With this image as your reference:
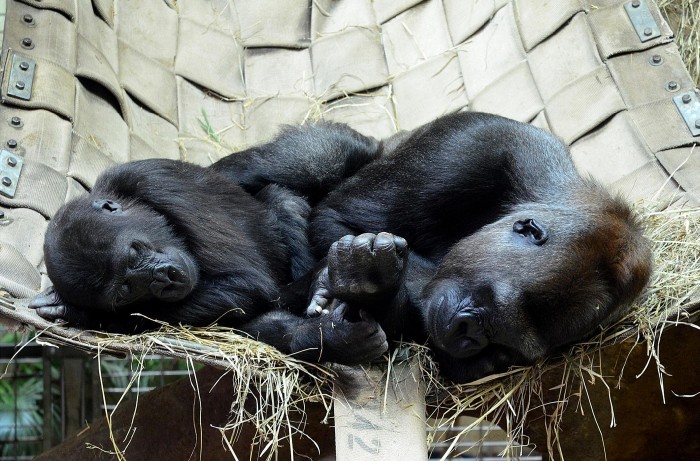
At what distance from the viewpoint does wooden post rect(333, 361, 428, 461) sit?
276 cm

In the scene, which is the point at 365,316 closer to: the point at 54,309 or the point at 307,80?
the point at 54,309

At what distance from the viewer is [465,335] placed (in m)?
2.83

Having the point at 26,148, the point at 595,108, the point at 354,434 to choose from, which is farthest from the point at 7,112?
the point at 595,108

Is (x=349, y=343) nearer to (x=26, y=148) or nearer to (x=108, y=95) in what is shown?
(x=26, y=148)

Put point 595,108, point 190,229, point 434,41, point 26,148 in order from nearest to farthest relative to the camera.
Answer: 1. point 190,229
2. point 26,148
3. point 595,108
4. point 434,41

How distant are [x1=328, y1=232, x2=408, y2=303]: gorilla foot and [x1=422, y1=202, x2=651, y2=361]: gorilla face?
0.21m

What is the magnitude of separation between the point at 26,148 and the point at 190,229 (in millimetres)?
890

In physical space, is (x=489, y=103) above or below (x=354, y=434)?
above

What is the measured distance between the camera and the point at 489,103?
4.49 meters

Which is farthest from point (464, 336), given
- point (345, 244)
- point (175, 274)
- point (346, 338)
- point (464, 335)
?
point (175, 274)

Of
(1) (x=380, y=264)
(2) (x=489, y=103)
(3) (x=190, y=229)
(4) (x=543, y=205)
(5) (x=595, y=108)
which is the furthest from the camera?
(2) (x=489, y=103)

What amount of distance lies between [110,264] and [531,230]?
1.37m

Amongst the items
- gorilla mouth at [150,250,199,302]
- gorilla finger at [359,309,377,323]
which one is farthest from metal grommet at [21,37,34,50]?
gorilla finger at [359,309,377,323]

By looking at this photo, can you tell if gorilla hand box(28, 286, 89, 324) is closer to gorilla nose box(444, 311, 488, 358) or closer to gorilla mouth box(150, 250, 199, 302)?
gorilla mouth box(150, 250, 199, 302)
